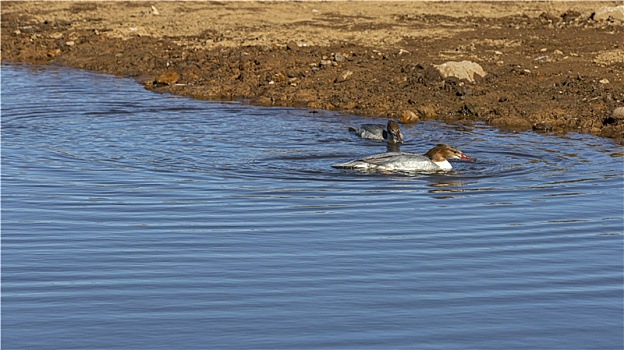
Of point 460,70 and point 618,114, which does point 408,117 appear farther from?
point 618,114

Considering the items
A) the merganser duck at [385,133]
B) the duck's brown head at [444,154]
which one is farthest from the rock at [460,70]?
the duck's brown head at [444,154]

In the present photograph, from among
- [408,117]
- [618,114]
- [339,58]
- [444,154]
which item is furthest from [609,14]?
[444,154]

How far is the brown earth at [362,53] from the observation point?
16078 mm

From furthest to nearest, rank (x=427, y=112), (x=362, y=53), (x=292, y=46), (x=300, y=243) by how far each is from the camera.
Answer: (x=292, y=46)
(x=362, y=53)
(x=427, y=112)
(x=300, y=243)

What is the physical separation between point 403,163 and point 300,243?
11.4 feet

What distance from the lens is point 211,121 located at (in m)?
15.4

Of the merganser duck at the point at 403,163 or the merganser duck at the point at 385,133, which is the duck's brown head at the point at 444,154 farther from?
the merganser duck at the point at 385,133

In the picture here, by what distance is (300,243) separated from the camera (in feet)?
27.6

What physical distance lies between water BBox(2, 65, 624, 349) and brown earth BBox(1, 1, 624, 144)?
5.80 feet

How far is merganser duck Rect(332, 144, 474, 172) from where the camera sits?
11594 mm

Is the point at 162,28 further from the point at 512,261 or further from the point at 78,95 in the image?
the point at 512,261

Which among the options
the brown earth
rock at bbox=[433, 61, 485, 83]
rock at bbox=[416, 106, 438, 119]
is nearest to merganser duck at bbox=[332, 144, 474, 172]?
the brown earth

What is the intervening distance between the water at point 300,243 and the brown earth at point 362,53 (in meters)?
1.77

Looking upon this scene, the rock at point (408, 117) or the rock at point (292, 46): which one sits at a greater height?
the rock at point (292, 46)
